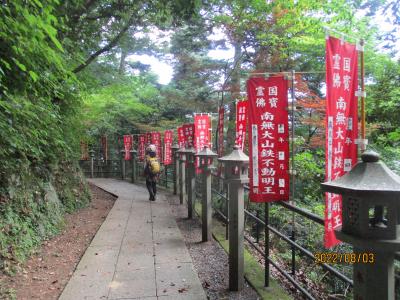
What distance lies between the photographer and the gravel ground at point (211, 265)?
13.0 ft

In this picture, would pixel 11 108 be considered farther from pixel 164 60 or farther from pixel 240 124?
pixel 164 60

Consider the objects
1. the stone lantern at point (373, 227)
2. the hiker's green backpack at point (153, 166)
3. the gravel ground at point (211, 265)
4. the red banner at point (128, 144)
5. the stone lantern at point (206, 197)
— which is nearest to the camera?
the stone lantern at point (373, 227)

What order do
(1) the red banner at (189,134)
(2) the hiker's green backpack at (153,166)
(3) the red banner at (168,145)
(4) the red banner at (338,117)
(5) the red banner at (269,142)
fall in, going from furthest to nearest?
(3) the red banner at (168,145) < (2) the hiker's green backpack at (153,166) < (1) the red banner at (189,134) < (5) the red banner at (269,142) < (4) the red banner at (338,117)

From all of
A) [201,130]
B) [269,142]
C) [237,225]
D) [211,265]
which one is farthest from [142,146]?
[269,142]

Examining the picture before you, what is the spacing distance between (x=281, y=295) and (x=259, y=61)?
8.60 m

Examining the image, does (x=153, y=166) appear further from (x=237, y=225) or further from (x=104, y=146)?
(x=104, y=146)

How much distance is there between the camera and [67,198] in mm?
8188

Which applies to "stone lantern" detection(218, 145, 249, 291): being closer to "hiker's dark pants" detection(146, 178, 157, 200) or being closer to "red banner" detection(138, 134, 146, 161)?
"hiker's dark pants" detection(146, 178, 157, 200)

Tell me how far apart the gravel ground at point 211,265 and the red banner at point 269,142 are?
1.15 m

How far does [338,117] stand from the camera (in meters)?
2.93

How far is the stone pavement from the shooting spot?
13.2 ft

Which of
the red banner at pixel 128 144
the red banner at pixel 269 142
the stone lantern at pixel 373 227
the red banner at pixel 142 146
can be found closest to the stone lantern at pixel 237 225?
the red banner at pixel 269 142

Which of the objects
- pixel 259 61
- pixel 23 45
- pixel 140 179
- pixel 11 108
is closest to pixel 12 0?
pixel 23 45

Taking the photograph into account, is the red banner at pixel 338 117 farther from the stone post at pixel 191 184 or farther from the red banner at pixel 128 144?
the red banner at pixel 128 144
